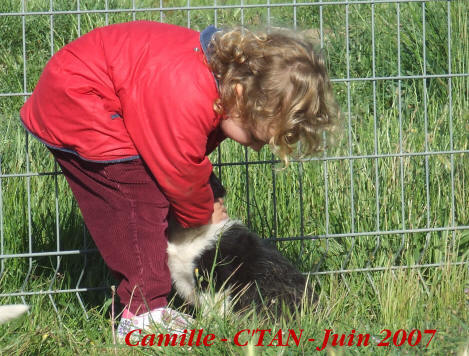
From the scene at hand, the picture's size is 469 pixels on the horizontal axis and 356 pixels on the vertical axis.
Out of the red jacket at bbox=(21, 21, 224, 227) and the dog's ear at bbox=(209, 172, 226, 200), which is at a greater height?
the red jacket at bbox=(21, 21, 224, 227)

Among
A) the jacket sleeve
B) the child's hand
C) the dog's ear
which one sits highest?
the jacket sleeve

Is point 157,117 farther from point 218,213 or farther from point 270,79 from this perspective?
point 218,213

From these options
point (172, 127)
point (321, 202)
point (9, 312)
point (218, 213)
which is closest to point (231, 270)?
point (218, 213)

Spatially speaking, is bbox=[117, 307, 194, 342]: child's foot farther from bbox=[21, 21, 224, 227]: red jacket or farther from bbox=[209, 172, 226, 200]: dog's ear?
bbox=[209, 172, 226, 200]: dog's ear

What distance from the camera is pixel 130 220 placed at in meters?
3.21

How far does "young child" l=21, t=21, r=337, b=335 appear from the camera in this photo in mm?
3004

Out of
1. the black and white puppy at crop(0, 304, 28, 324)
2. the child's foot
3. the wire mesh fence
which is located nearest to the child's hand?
the wire mesh fence

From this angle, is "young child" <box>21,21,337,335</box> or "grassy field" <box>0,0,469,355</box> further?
"grassy field" <box>0,0,469,355</box>

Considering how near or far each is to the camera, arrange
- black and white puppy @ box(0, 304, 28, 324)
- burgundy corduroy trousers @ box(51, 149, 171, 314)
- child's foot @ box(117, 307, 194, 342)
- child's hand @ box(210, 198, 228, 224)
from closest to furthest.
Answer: black and white puppy @ box(0, 304, 28, 324)
child's foot @ box(117, 307, 194, 342)
burgundy corduroy trousers @ box(51, 149, 171, 314)
child's hand @ box(210, 198, 228, 224)

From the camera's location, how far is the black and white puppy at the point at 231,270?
10.5ft

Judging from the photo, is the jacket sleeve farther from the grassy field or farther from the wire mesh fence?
the wire mesh fence

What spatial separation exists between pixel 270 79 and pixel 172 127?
42cm

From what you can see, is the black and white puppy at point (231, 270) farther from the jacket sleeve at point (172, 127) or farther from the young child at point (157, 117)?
the jacket sleeve at point (172, 127)

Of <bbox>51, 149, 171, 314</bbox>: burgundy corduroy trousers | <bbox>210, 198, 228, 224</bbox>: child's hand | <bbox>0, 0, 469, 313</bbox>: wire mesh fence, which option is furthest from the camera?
<bbox>0, 0, 469, 313</bbox>: wire mesh fence
